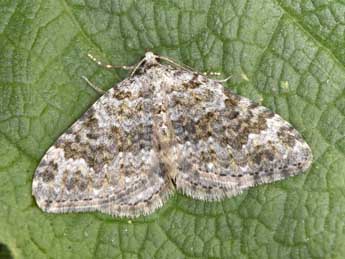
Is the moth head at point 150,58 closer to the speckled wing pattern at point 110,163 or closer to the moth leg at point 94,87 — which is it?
the speckled wing pattern at point 110,163

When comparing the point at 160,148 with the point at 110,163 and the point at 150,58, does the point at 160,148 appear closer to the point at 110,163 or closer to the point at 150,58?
the point at 110,163

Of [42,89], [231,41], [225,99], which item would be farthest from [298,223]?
[42,89]

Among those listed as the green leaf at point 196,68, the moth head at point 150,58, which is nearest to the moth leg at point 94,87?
the green leaf at point 196,68

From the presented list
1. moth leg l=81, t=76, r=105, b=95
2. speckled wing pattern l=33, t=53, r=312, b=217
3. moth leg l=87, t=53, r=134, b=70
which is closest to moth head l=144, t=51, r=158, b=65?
speckled wing pattern l=33, t=53, r=312, b=217

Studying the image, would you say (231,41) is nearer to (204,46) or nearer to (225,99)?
(204,46)

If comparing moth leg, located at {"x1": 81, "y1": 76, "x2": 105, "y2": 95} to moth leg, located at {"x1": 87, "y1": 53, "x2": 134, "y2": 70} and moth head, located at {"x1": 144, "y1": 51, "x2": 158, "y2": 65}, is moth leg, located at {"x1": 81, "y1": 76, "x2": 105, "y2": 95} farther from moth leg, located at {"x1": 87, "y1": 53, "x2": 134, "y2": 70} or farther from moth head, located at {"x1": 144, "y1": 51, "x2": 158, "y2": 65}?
moth head, located at {"x1": 144, "y1": 51, "x2": 158, "y2": 65}
